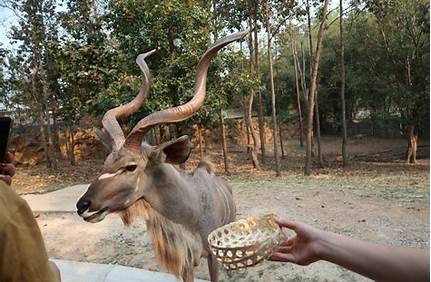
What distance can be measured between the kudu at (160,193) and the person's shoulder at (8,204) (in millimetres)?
1419

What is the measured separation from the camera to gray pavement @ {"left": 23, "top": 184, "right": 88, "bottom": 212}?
18.8ft

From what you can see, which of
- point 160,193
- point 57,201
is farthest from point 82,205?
point 57,201

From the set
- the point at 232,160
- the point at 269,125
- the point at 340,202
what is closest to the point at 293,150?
the point at 269,125

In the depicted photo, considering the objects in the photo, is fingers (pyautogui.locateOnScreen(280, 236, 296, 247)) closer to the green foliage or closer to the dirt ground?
the dirt ground

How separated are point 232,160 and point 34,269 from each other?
13.7 meters

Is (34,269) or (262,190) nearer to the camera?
(34,269)

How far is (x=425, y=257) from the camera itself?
35.2 inches

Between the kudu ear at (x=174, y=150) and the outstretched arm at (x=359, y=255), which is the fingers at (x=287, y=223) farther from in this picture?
the kudu ear at (x=174, y=150)

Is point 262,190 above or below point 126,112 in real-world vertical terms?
below

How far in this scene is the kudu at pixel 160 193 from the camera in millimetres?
2283

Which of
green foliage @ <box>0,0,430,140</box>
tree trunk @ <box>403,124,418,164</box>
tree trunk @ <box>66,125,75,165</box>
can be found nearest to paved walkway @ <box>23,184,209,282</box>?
green foliage @ <box>0,0,430,140</box>

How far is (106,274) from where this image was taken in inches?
134

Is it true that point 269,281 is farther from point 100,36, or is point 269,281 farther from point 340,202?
point 100,36

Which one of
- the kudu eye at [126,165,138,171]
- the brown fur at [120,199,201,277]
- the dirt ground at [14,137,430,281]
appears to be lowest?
the dirt ground at [14,137,430,281]
